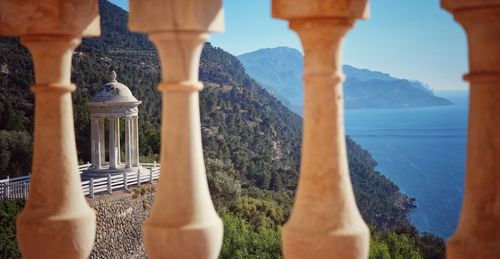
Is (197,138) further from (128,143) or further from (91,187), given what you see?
(128,143)

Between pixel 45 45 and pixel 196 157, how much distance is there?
1.64 meters

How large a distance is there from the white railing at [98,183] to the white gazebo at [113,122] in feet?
3.39

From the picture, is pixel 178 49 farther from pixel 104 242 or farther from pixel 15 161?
pixel 15 161

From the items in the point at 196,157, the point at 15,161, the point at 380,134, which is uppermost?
the point at 196,157

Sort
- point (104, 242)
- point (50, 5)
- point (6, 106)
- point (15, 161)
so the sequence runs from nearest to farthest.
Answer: point (50, 5) → point (104, 242) → point (15, 161) → point (6, 106)

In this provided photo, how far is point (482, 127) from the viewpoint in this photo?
4996mm

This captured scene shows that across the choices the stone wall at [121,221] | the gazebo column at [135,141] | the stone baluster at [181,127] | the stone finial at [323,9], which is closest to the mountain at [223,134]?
the stone wall at [121,221]

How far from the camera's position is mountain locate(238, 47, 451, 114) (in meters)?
177

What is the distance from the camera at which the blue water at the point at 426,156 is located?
101 m

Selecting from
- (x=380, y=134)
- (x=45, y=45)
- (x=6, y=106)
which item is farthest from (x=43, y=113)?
(x=380, y=134)

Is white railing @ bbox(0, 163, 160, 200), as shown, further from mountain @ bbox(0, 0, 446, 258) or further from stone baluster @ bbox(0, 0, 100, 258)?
stone baluster @ bbox(0, 0, 100, 258)

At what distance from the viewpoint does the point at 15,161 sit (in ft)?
169

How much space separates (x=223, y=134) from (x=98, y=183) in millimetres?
50611

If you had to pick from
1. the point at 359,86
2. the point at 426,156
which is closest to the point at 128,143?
the point at 426,156
